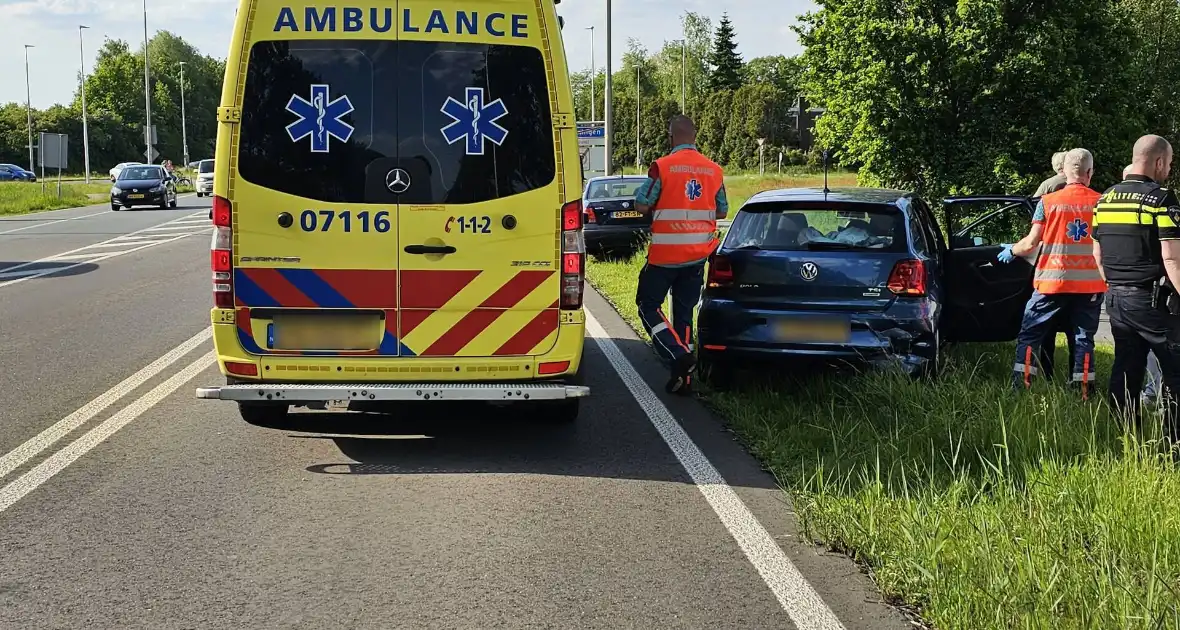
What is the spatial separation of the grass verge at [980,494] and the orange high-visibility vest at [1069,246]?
92cm

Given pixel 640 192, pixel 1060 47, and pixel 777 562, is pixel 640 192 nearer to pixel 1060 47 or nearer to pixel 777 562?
pixel 777 562

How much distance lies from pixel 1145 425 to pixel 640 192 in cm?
375

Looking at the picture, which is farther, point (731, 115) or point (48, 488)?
point (731, 115)

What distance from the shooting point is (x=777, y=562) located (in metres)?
4.68

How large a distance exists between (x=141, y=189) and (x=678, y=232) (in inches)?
1512

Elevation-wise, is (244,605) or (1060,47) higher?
(1060,47)

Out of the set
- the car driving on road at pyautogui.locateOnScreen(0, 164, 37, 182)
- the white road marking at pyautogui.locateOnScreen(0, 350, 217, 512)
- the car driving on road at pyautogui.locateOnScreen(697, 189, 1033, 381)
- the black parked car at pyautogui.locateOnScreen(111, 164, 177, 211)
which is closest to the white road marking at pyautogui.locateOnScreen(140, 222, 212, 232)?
the black parked car at pyautogui.locateOnScreen(111, 164, 177, 211)

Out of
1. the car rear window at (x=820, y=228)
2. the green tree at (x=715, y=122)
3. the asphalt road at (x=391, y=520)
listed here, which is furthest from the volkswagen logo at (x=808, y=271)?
the green tree at (x=715, y=122)

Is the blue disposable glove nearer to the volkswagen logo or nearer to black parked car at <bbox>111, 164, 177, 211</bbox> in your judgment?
the volkswagen logo

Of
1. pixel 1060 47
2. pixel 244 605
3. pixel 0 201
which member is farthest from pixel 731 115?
pixel 244 605

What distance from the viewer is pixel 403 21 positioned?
6105 mm

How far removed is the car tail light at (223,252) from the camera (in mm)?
6098

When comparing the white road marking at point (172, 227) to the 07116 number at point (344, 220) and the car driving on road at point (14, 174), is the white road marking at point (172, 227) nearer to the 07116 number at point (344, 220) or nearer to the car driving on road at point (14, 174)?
the 07116 number at point (344, 220)

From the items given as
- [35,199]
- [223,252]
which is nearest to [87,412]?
[223,252]
